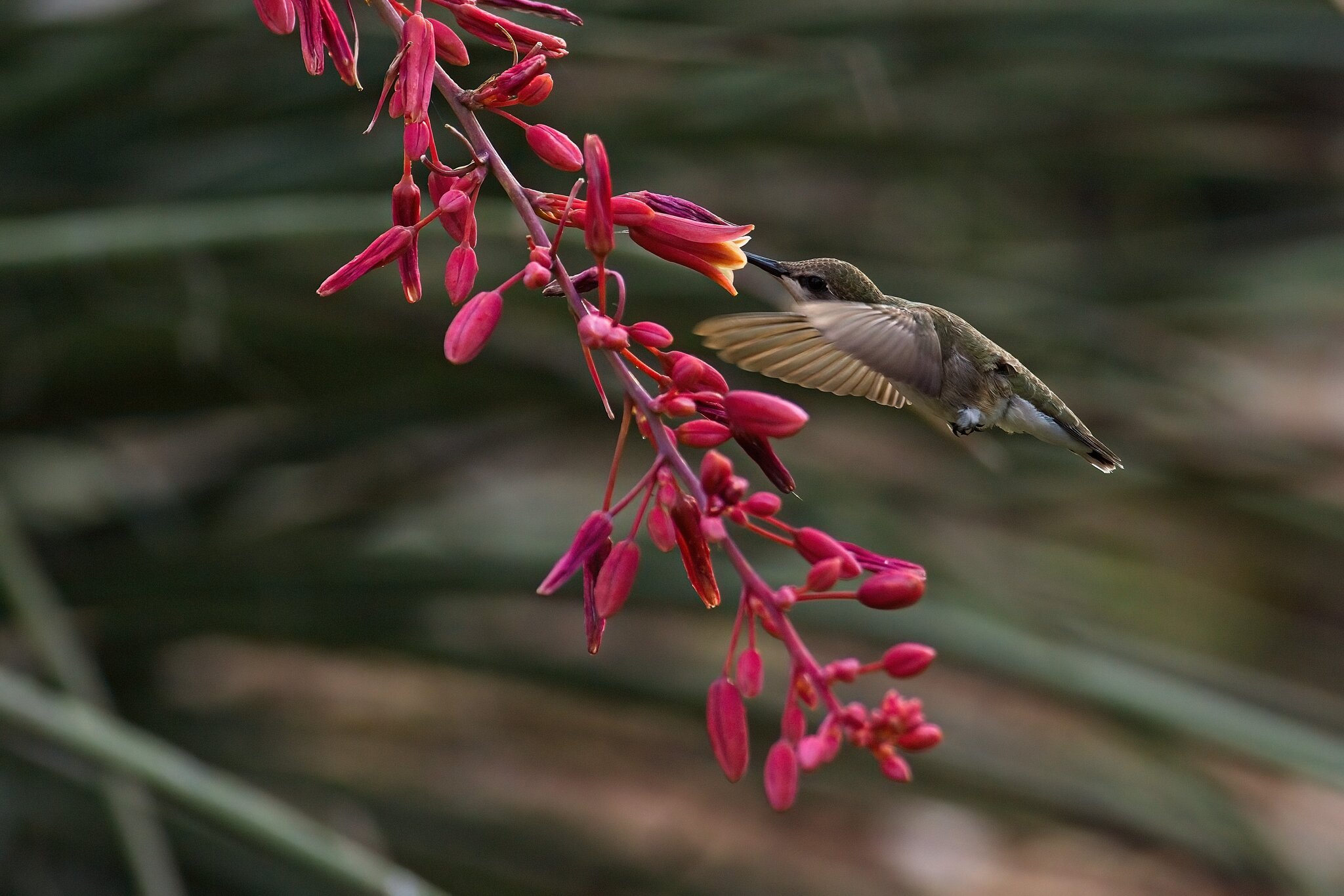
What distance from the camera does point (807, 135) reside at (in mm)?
2422

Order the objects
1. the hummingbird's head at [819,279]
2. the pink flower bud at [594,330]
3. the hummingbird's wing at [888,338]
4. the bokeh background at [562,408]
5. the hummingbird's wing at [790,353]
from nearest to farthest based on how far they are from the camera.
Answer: the pink flower bud at [594,330] → the hummingbird's wing at [790,353] → the hummingbird's wing at [888,338] → the hummingbird's head at [819,279] → the bokeh background at [562,408]

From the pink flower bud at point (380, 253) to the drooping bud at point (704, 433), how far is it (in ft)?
0.81

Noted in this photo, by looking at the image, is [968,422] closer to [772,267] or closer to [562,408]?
[772,267]

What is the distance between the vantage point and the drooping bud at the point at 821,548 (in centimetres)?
81

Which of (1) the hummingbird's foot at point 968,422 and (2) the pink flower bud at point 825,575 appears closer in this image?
(2) the pink flower bud at point 825,575

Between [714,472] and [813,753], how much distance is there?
178mm

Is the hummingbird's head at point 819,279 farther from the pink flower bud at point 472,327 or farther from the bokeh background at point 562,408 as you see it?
the pink flower bud at point 472,327

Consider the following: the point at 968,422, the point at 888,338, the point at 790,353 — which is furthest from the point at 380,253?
the point at 968,422

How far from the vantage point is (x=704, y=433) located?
0.83m

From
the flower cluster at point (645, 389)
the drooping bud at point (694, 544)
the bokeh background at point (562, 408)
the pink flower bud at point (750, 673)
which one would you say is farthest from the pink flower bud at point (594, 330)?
the bokeh background at point (562, 408)

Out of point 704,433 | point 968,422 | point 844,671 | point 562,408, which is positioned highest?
point 704,433

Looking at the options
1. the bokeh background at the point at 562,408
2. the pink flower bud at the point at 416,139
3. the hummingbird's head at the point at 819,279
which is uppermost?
the pink flower bud at the point at 416,139

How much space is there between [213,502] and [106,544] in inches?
7.8

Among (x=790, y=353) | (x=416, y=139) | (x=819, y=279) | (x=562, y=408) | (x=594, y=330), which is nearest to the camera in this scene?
(x=594, y=330)
